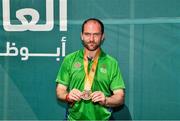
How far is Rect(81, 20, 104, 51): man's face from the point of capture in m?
3.12

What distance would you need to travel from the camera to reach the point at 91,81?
3.18 metres

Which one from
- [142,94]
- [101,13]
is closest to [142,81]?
[142,94]

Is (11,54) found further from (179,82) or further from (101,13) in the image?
(179,82)

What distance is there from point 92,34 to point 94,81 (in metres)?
0.37

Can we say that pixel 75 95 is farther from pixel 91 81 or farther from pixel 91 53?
pixel 91 53

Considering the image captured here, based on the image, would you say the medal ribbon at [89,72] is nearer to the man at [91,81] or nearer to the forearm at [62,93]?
the man at [91,81]

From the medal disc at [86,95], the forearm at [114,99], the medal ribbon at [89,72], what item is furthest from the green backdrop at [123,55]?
the medal disc at [86,95]

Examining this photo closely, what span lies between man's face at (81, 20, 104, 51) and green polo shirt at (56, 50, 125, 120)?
15 cm

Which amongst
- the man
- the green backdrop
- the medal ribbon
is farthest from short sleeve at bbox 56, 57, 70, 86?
the green backdrop

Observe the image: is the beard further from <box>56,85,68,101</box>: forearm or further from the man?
<box>56,85,68,101</box>: forearm

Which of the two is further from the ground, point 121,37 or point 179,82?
point 121,37

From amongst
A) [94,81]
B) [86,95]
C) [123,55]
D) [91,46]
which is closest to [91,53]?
[91,46]

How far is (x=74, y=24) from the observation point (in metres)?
3.89

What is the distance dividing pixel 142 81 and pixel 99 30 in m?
0.93
